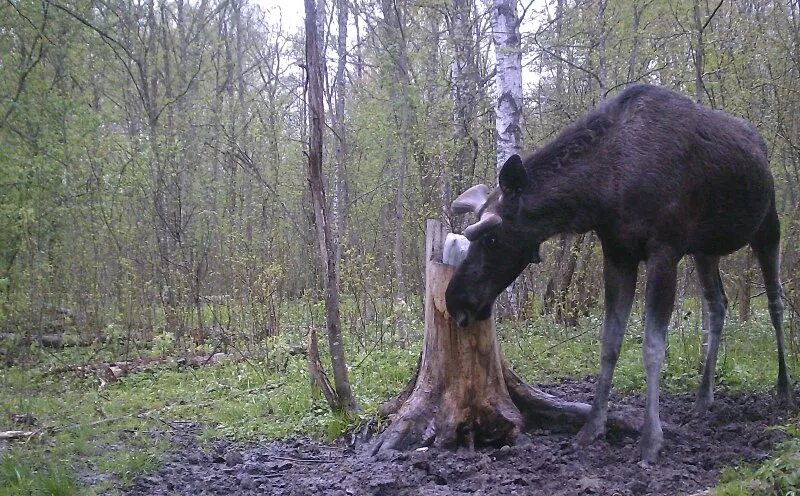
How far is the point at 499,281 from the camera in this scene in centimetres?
460

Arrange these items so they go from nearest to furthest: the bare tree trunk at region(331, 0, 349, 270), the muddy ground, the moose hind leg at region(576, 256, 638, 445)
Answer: the muddy ground → the moose hind leg at region(576, 256, 638, 445) → the bare tree trunk at region(331, 0, 349, 270)

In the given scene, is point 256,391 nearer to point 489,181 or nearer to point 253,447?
point 253,447

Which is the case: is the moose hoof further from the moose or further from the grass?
the grass

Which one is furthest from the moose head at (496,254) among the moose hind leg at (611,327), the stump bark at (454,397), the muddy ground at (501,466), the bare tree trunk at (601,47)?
the bare tree trunk at (601,47)

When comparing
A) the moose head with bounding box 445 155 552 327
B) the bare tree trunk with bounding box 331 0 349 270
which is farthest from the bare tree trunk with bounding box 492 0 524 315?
the moose head with bounding box 445 155 552 327

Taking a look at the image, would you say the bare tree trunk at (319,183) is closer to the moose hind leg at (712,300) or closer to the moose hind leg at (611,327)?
the moose hind leg at (611,327)

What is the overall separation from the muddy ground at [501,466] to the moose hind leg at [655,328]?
0.13 metres

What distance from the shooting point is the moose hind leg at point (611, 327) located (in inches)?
186

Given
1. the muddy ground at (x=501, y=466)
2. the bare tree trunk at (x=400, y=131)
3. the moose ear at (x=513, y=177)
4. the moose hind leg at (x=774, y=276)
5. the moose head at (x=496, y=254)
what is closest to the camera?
the muddy ground at (x=501, y=466)

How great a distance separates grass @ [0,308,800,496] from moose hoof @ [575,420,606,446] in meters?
1.03

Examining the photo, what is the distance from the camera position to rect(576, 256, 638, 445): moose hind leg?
4715mm

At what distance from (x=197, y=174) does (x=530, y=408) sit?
14.4 meters

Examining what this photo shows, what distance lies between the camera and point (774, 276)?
5.49 meters

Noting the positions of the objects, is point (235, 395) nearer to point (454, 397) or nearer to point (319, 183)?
point (319, 183)
